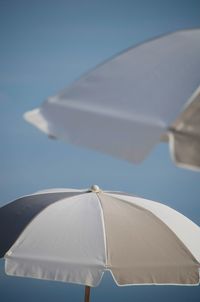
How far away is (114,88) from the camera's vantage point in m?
2.71

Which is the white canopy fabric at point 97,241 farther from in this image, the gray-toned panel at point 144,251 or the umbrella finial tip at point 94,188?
the umbrella finial tip at point 94,188

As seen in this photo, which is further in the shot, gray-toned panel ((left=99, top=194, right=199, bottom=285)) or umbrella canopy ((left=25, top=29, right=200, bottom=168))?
gray-toned panel ((left=99, top=194, right=199, bottom=285))

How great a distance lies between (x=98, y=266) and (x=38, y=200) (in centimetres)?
114

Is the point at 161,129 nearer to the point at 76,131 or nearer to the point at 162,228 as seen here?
the point at 76,131

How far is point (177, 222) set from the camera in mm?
5055

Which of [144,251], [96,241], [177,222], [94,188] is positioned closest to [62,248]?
[96,241]

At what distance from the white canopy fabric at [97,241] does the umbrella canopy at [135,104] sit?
1.91 meters

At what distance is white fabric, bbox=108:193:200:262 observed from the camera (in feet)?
15.7

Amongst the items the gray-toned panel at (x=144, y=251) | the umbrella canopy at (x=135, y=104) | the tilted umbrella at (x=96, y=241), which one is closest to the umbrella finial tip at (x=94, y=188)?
the tilted umbrella at (x=96, y=241)

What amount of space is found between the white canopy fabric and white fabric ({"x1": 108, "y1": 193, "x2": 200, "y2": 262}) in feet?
0.04

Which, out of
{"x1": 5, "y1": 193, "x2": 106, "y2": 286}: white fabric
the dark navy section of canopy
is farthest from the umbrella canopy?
the dark navy section of canopy

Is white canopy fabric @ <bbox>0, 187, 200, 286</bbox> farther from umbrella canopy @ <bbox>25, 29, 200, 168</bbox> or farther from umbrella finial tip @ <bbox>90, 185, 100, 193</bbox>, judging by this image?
umbrella canopy @ <bbox>25, 29, 200, 168</bbox>

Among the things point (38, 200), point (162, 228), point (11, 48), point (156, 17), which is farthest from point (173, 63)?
point (11, 48)

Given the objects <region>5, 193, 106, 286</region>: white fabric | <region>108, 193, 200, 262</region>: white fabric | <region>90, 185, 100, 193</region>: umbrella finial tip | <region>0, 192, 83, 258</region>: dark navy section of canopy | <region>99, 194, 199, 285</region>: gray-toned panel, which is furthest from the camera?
<region>90, 185, 100, 193</region>: umbrella finial tip
